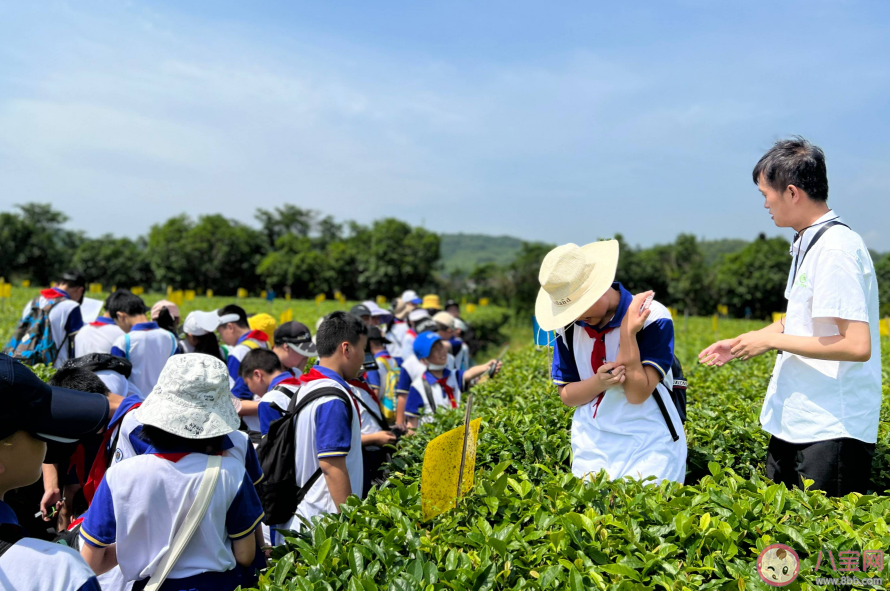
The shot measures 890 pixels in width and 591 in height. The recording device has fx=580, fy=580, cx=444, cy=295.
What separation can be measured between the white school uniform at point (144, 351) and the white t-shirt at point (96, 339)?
303mm

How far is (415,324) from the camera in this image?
30.2 feet

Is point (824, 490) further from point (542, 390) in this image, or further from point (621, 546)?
point (542, 390)

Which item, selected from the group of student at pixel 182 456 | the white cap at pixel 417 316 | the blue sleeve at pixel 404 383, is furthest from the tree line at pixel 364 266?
the group of student at pixel 182 456

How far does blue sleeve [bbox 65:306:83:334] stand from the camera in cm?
626

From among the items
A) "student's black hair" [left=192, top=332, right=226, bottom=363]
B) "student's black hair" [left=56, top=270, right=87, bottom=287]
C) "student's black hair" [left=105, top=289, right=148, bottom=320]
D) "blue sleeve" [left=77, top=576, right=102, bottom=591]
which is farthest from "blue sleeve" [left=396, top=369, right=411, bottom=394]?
"blue sleeve" [left=77, top=576, right=102, bottom=591]

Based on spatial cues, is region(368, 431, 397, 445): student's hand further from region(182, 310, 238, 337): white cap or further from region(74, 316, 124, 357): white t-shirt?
region(74, 316, 124, 357): white t-shirt

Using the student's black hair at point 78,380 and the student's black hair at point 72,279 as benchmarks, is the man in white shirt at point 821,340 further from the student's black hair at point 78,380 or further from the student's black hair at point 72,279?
the student's black hair at point 72,279

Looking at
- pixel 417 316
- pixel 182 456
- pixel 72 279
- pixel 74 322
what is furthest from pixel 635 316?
pixel 417 316

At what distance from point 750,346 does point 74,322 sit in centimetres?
658

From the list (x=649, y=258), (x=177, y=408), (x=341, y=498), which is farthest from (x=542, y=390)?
(x=649, y=258)

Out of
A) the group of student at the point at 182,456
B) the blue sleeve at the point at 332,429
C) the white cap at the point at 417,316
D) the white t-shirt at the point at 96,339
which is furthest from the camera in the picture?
the white cap at the point at 417,316

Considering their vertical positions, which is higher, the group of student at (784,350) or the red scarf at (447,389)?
the group of student at (784,350)

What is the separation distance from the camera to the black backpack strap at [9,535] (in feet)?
4.66

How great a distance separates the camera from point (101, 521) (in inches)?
81.3
